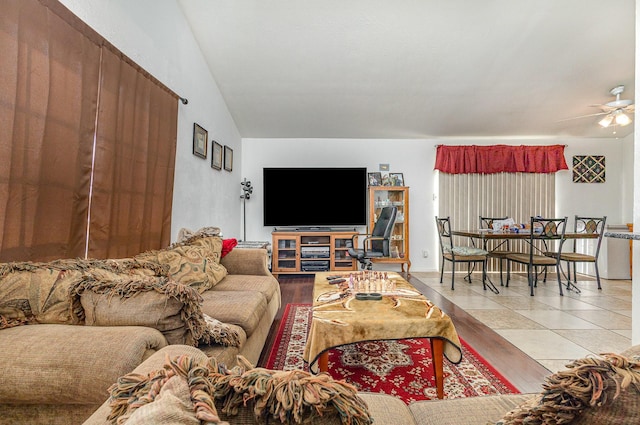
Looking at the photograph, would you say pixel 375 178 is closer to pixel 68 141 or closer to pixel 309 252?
pixel 309 252

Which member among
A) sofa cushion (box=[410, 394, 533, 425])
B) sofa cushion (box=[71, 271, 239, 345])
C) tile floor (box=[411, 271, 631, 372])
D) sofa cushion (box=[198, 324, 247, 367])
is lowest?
tile floor (box=[411, 271, 631, 372])

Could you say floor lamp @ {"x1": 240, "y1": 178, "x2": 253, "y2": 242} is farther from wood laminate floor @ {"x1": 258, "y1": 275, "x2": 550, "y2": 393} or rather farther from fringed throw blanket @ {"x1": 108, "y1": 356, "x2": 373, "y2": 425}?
fringed throw blanket @ {"x1": 108, "y1": 356, "x2": 373, "y2": 425}

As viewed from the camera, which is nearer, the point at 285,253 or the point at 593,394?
the point at 593,394

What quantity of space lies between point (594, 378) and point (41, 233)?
75.9 inches

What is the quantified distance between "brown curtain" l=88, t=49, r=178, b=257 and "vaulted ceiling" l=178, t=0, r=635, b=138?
1.30m

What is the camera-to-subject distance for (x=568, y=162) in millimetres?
5148

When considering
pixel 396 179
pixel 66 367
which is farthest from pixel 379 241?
pixel 66 367

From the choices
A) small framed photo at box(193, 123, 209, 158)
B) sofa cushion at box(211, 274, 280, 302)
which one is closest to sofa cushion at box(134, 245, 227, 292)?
sofa cushion at box(211, 274, 280, 302)

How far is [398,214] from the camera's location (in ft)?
16.5

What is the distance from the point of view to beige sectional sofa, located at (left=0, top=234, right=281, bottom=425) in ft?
2.77

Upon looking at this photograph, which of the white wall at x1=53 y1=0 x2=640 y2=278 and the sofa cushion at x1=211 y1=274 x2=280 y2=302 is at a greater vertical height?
the white wall at x1=53 y1=0 x2=640 y2=278

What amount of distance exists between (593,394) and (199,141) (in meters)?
3.32

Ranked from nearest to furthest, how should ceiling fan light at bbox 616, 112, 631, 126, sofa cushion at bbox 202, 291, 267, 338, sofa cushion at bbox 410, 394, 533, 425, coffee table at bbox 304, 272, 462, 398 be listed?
sofa cushion at bbox 410, 394, 533, 425 → coffee table at bbox 304, 272, 462, 398 → sofa cushion at bbox 202, 291, 267, 338 → ceiling fan light at bbox 616, 112, 631, 126

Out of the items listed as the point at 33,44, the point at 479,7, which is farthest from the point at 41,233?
the point at 479,7
